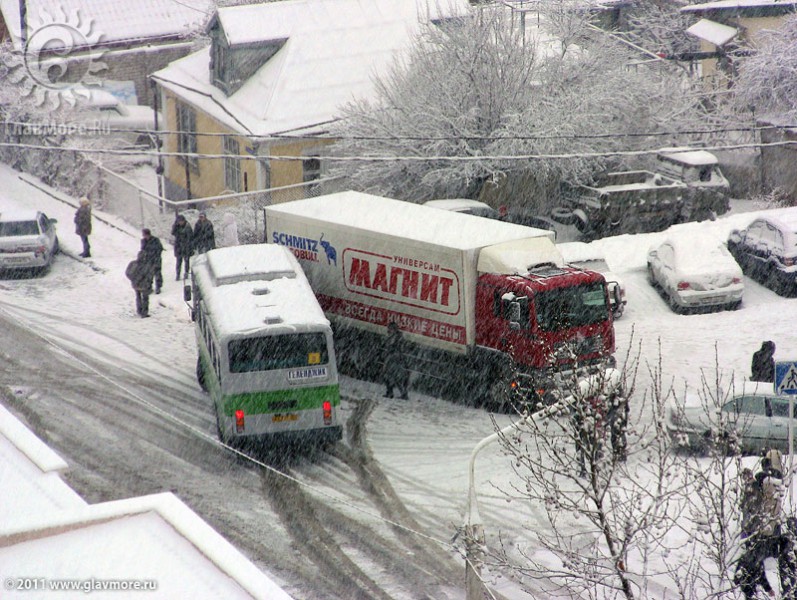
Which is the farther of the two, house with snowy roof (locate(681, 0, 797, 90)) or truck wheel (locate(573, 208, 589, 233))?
house with snowy roof (locate(681, 0, 797, 90))

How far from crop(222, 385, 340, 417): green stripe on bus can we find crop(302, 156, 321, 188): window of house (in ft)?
50.7

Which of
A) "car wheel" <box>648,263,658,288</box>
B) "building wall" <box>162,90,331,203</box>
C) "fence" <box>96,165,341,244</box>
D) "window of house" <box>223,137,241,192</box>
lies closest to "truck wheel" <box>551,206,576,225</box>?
"car wheel" <box>648,263,658,288</box>

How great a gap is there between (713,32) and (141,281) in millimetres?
26557

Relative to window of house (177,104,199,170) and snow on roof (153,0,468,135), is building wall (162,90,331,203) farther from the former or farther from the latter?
snow on roof (153,0,468,135)

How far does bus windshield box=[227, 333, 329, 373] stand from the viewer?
51.2ft

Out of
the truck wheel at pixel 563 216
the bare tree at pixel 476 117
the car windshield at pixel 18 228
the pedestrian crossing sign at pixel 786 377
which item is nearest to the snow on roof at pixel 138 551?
the pedestrian crossing sign at pixel 786 377

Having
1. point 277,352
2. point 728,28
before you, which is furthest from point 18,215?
point 728,28

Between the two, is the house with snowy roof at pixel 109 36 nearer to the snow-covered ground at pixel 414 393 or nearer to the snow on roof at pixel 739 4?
the snow-covered ground at pixel 414 393

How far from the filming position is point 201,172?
114 feet

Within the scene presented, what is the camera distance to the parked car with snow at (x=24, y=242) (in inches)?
973

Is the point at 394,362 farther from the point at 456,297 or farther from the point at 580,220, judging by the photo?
the point at 580,220

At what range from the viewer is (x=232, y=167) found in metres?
32.2

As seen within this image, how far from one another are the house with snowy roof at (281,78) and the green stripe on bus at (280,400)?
14174 mm

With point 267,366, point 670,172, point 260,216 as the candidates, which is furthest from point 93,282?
point 670,172
